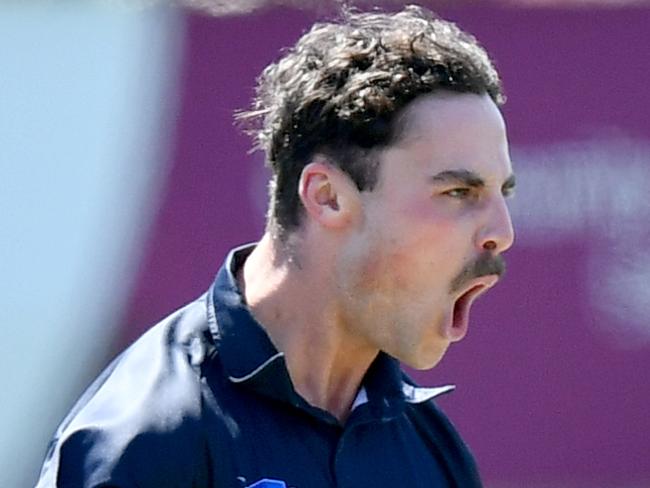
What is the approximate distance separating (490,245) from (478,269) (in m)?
0.04

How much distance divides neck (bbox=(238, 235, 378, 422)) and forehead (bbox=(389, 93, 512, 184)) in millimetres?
194

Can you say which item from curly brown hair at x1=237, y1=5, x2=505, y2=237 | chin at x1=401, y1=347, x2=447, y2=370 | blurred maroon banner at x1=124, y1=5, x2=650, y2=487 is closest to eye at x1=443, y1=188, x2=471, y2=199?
curly brown hair at x1=237, y1=5, x2=505, y2=237

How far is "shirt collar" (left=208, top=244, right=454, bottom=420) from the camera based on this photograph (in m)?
2.43

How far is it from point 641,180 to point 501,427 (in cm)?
77

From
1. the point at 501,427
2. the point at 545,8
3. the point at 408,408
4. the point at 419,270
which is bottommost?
the point at 501,427

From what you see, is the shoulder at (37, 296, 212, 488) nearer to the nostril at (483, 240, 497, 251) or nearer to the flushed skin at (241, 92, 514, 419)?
the flushed skin at (241, 92, 514, 419)

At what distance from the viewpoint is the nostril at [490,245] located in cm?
248

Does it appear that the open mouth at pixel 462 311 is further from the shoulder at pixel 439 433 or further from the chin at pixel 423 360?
the shoulder at pixel 439 433

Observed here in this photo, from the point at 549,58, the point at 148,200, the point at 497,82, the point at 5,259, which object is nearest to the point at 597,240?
the point at 549,58

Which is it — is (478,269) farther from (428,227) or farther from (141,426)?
(141,426)

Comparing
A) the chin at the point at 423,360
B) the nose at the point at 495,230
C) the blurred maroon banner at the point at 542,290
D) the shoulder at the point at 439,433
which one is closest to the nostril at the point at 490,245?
the nose at the point at 495,230

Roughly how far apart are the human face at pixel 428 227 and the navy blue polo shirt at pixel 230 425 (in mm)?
139

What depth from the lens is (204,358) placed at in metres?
2.44

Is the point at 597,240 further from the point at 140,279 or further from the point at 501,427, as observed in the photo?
the point at 140,279
